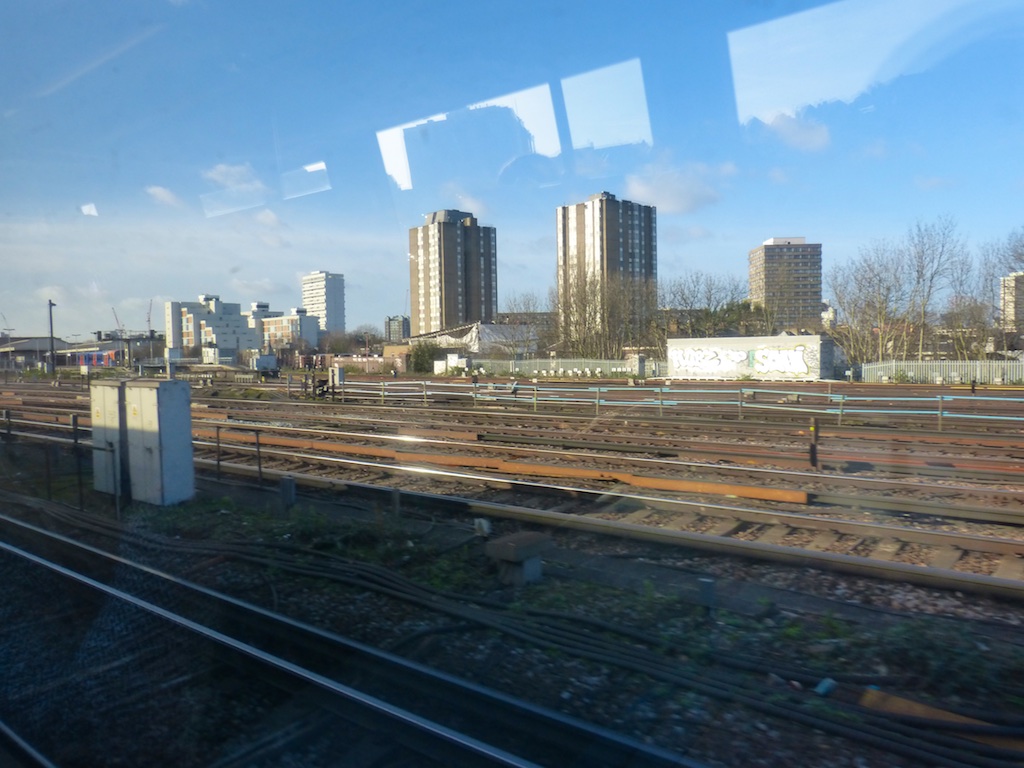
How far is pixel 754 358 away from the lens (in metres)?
36.3

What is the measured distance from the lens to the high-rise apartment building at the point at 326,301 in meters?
127

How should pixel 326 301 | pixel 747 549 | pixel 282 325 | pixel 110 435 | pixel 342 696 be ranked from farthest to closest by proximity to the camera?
pixel 326 301 → pixel 282 325 → pixel 110 435 → pixel 747 549 → pixel 342 696

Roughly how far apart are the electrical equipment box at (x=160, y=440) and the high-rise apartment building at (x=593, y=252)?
156ft

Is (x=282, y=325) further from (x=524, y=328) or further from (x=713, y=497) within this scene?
(x=713, y=497)

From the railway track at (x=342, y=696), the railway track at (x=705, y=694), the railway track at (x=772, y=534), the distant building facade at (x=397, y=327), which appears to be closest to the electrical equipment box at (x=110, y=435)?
the railway track at (x=772, y=534)

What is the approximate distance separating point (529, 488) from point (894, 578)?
528cm

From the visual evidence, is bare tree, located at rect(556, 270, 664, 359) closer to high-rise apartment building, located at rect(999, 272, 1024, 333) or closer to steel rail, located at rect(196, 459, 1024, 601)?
high-rise apartment building, located at rect(999, 272, 1024, 333)

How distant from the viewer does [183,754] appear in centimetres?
389

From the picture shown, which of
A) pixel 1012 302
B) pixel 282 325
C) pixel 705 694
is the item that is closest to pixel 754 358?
pixel 1012 302

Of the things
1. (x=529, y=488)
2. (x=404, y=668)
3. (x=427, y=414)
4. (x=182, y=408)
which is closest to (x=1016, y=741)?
(x=404, y=668)

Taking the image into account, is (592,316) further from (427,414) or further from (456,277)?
(427,414)

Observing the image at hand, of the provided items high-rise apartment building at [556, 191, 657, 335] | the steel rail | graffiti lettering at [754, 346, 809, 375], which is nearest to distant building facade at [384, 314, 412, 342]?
high-rise apartment building at [556, 191, 657, 335]

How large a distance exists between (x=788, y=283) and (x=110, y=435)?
63556mm

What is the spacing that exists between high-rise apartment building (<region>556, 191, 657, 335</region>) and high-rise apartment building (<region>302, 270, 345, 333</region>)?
2926 inches
